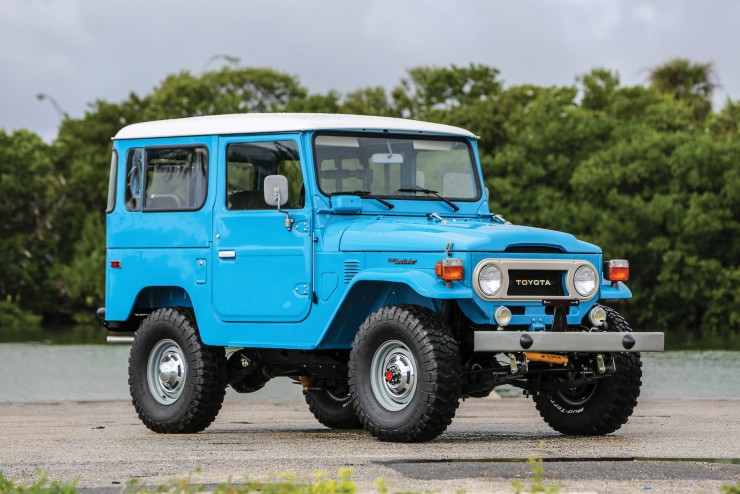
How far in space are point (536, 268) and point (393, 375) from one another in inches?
58.3

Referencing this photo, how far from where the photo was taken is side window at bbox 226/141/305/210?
14086 millimetres

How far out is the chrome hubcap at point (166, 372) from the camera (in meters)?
14.9

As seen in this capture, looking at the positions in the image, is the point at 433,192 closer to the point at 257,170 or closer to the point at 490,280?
the point at 257,170

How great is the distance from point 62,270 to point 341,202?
2314 inches

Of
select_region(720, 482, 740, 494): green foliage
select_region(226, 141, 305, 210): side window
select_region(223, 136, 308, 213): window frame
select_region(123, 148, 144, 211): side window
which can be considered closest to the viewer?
select_region(720, 482, 740, 494): green foliage

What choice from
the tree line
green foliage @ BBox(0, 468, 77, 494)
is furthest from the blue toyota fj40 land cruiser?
the tree line

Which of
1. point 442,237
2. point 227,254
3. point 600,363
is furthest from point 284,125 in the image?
point 600,363

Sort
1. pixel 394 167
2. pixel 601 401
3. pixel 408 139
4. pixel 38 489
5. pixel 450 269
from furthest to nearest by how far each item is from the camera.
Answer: pixel 408 139 < pixel 394 167 < pixel 601 401 < pixel 450 269 < pixel 38 489

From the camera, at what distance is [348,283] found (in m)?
13.3

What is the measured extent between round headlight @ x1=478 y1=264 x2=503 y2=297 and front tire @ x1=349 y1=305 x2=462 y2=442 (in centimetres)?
46

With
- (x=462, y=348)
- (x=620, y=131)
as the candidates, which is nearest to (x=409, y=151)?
(x=462, y=348)

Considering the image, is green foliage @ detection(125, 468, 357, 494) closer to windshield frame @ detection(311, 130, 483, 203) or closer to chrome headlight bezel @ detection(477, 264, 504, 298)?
chrome headlight bezel @ detection(477, 264, 504, 298)

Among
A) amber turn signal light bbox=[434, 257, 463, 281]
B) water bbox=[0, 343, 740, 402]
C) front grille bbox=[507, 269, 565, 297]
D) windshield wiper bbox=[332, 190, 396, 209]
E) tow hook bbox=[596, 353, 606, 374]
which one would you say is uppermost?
windshield wiper bbox=[332, 190, 396, 209]

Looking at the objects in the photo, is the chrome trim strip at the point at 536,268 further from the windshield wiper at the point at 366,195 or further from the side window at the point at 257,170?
the side window at the point at 257,170
